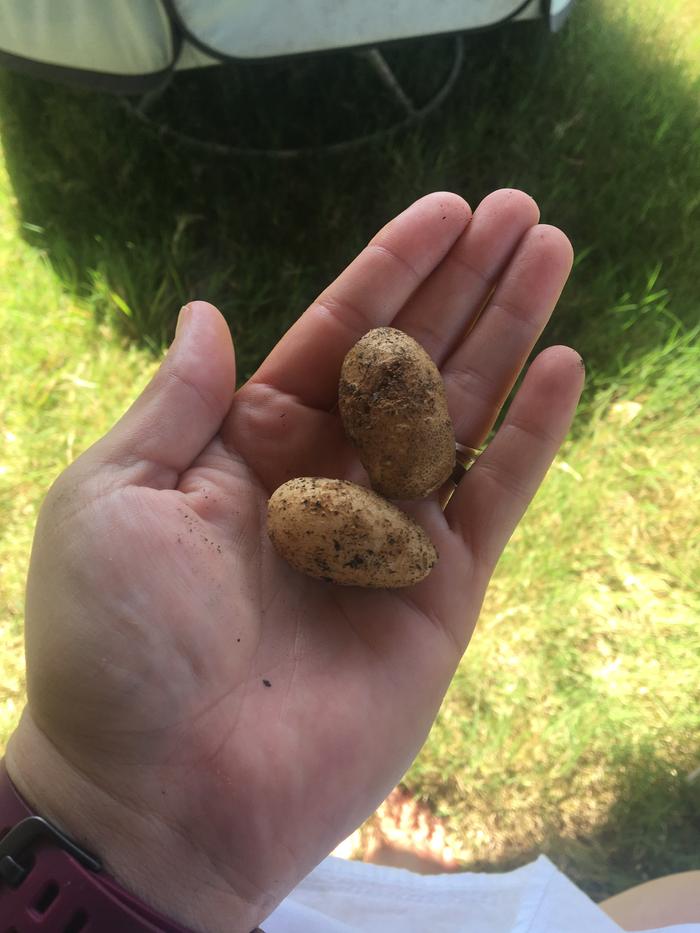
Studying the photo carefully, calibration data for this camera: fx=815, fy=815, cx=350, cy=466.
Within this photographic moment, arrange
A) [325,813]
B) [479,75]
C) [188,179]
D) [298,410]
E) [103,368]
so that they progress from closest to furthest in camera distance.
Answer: [325,813]
[298,410]
[103,368]
[188,179]
[479,75]

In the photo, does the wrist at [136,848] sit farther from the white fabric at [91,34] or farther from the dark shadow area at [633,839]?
the white fabric at [91,34]

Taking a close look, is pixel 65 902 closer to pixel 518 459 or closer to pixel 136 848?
pixel 136 848

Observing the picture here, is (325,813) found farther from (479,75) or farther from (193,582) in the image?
(479,75)

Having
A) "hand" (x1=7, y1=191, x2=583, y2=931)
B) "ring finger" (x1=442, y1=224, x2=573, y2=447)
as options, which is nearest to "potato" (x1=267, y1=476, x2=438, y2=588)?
"hand" (x1=7, y1=191, x2=583, y2=931)

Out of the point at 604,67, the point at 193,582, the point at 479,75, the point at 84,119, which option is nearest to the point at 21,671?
the point at 193,582

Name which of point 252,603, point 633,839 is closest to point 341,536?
point 252,603

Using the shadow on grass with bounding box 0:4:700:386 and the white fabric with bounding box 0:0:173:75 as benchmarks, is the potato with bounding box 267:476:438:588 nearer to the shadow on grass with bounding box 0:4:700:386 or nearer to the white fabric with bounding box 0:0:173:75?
the shadow on grass with bounding box 0:4:700:386
